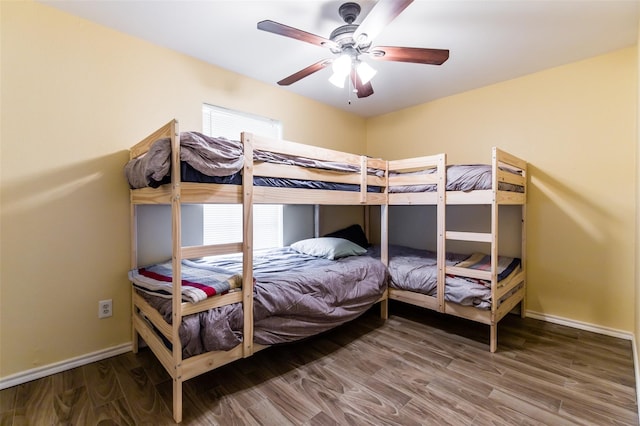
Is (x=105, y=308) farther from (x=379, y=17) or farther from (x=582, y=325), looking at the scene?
(x=582, y=325)

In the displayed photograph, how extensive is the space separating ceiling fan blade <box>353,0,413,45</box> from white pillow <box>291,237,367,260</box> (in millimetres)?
1742

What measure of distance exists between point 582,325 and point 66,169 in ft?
14.1

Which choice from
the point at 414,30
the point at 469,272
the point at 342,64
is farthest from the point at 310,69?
the point at 469,272

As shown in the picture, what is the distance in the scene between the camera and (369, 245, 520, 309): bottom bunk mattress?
2.18 meters

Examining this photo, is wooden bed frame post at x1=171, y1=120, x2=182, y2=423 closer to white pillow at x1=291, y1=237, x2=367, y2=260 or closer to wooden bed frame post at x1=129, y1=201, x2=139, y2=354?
wooden bed frame post at x1=129, y1=201, x2=139, y2=354

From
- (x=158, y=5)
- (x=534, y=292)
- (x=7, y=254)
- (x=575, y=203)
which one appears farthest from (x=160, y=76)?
(x=534, y=292)

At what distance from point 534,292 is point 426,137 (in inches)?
79.4

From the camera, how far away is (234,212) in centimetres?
279

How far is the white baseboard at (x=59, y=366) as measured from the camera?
1729mm

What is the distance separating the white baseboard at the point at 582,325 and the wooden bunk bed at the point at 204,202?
7.52ft

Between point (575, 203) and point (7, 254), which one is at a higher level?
point (575, 203)

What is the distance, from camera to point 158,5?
1826 mm

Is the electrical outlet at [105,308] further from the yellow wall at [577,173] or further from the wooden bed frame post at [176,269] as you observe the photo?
the yellow wall at [577,173]

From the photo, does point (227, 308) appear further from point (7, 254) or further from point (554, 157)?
point (554, 157)
